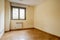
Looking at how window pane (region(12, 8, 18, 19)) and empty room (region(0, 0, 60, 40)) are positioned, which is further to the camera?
window pane (region(12, 8, 18, 19))

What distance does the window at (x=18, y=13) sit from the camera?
19.1ft

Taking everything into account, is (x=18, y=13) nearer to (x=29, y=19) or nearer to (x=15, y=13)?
(x=15, y=13)

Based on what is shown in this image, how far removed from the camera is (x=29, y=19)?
21.3ft

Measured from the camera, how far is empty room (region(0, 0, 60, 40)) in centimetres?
381

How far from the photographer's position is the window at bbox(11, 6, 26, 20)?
583 cm

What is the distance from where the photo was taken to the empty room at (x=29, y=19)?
3.81 m

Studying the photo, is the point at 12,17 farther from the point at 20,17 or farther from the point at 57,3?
the point at 57,3

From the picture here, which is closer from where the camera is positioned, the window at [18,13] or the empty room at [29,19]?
the empty room at [29,19]

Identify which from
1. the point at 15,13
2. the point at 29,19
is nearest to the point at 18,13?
the point at 15,13

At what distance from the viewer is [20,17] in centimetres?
610

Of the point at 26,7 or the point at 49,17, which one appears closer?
the point at 49,17

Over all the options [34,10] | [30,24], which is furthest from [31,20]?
[34,10]

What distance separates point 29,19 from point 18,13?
Answer: 1.28 m

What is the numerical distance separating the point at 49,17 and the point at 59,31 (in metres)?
1.20
